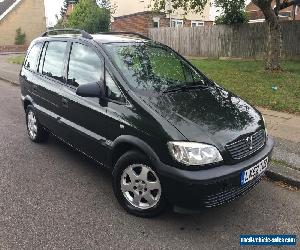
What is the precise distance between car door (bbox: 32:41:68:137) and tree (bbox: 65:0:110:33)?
25558 millimetres

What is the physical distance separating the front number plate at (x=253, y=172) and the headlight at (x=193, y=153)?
0.39 meters

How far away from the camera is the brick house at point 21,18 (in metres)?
42.4

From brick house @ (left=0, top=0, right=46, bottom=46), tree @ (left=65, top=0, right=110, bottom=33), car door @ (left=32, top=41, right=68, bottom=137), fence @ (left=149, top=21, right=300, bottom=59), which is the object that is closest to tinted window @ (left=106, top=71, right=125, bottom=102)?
car door @ (left=32, top=41, right=68, bottom=137)

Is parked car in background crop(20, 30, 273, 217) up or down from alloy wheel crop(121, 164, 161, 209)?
up

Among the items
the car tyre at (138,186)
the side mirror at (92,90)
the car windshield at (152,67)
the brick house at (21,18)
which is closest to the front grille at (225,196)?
the car tyre at (138,186)

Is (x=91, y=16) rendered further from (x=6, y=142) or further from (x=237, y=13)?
(x=6, y=142)

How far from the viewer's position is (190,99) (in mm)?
4301

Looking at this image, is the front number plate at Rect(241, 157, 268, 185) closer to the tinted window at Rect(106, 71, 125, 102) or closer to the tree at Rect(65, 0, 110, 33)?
the tinted window at Rect(106, 71, 125, 102)

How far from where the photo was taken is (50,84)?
214 inches

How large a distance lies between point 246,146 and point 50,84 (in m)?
3.00

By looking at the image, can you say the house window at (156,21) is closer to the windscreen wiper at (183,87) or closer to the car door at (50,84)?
the car door at (50,84)

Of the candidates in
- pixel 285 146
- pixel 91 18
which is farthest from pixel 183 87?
pixel 91 18

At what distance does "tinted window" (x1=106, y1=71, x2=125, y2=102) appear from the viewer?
4.18m

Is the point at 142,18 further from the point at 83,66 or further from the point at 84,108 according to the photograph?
the point at 84,108
